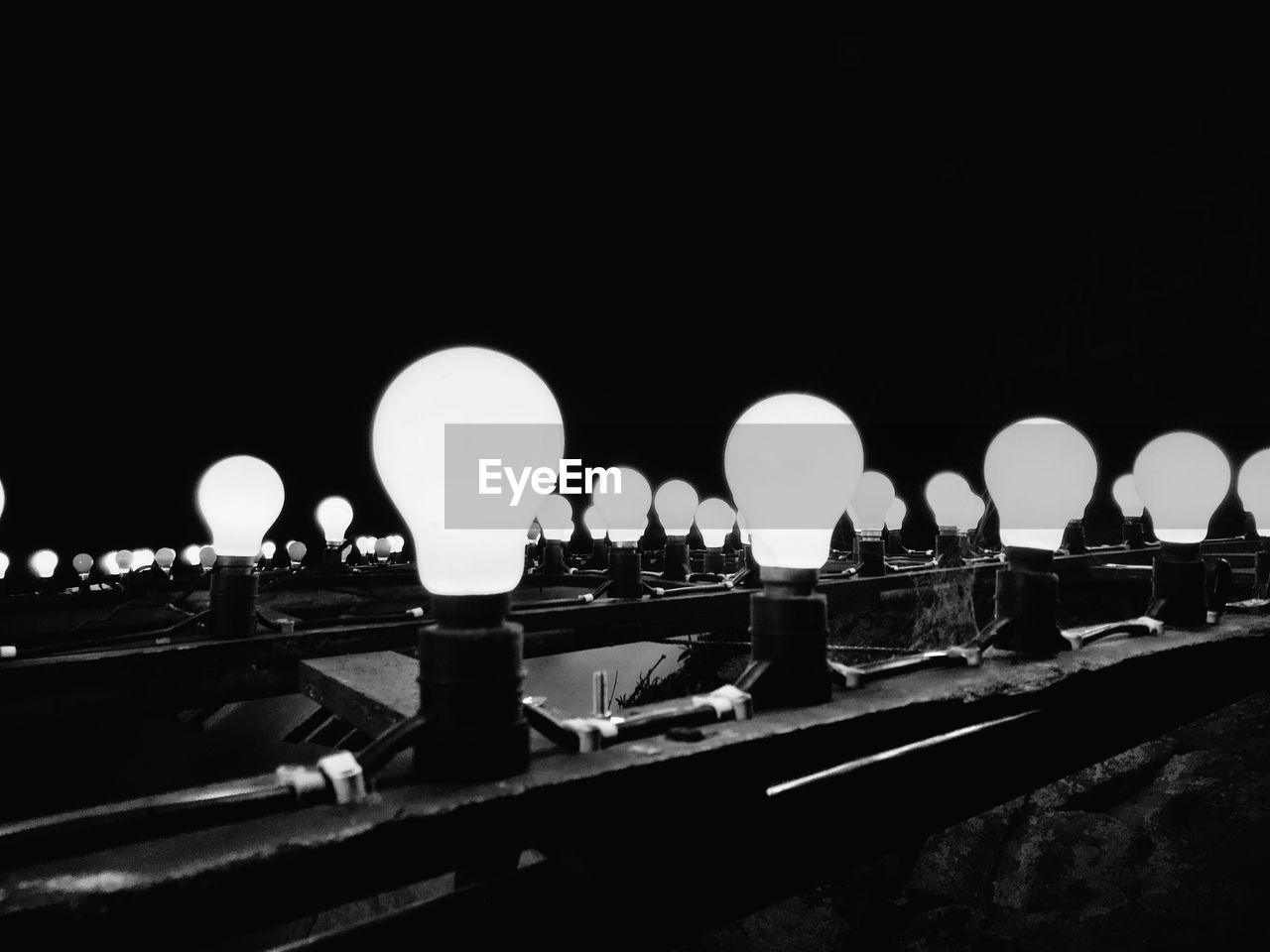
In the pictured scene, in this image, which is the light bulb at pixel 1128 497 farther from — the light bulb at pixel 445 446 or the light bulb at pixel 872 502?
the light bulb at pixel 445 446

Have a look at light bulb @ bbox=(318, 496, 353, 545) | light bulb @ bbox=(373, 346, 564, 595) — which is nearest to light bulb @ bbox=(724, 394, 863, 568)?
light bulb @ bbox=(373, 346, 564, 595)

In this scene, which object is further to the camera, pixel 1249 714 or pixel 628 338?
pixel 628 338

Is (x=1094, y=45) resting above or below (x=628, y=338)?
above

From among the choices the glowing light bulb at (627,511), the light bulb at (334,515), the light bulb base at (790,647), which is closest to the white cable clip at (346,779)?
the light bulb base at (790,647)

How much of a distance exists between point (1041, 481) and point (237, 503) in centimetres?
257

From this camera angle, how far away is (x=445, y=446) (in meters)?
0.95

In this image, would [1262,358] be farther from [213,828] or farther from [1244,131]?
[213,828]

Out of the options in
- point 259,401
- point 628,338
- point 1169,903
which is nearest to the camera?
point 1169,903

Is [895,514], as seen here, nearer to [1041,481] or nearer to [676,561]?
[676,561]

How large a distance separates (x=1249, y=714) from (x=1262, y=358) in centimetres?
444

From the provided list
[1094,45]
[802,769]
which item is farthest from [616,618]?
[1094,45]

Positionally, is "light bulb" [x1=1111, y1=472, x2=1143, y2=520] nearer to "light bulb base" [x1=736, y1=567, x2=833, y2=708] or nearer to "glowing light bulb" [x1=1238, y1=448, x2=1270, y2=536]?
"glowing light bulb" [x1=1238, y1=448, x2=1270, y2=536]

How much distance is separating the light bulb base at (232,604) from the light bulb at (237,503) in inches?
4.1

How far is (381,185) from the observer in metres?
5.55
